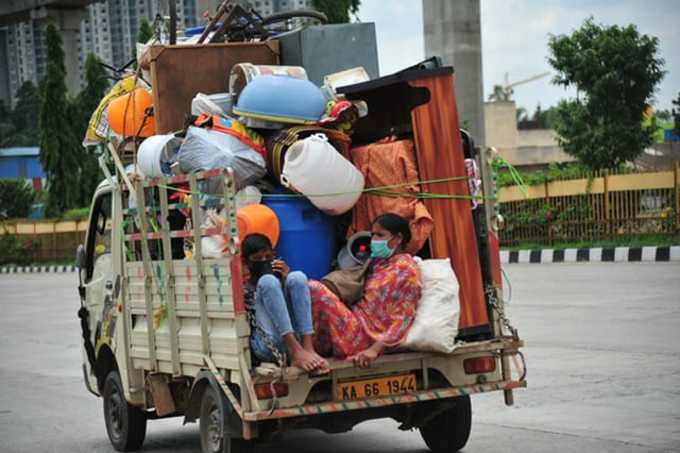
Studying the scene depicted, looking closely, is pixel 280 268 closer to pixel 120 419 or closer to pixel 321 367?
pixel 321 367

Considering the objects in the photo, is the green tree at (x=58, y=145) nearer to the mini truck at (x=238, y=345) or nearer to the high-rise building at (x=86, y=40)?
the high-rise building at (x=86, y=40)

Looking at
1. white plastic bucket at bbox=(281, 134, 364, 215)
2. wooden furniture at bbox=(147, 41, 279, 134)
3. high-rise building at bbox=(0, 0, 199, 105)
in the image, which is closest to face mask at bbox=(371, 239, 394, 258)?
white plastic bucket at bbox=(281, 134, 364, 215)

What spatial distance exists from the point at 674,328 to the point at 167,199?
6.59 m

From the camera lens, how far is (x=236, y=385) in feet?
21.7

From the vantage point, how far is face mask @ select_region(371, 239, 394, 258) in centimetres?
680

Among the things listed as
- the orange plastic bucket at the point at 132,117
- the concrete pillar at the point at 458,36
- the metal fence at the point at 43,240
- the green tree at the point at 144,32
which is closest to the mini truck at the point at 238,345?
the orange plastic bucket at the point at 132,117

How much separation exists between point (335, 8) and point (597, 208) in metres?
11.2

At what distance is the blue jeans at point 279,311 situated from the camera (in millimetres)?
6406

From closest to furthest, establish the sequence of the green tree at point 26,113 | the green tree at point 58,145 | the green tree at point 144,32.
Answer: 1. the green tree at point 144,32
2. the green tree at point 58,145
3. the green tree at point 26,113

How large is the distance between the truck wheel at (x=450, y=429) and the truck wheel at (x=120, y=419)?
2.05 m

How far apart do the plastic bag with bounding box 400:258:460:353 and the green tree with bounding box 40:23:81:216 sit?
4781 centimetres

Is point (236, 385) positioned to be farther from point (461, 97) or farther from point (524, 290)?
point (461, 97)

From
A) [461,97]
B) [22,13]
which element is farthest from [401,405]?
[22,13]

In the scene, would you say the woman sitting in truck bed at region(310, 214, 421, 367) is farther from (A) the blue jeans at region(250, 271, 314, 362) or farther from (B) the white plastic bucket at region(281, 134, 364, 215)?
(B) the white plastic bucket at region(281, 134, 364, 215)
